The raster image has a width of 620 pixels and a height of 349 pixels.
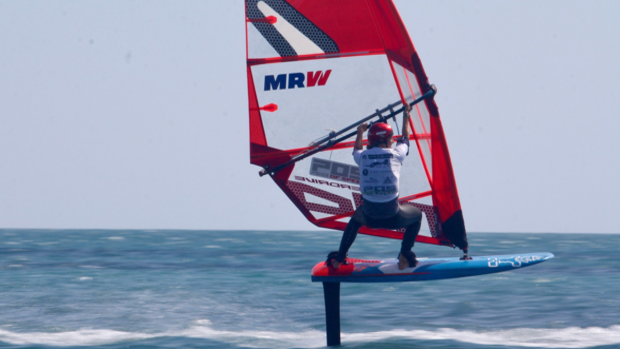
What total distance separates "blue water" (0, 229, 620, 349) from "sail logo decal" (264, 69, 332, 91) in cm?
320

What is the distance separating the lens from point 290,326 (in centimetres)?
1018

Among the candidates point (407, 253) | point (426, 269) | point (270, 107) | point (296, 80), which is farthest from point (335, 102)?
point (426, 269)

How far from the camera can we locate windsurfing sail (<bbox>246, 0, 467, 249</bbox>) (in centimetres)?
729

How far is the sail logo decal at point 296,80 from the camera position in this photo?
748cm

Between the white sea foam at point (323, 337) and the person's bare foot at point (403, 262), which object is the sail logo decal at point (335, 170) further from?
the white sea foam at point (323, 337)

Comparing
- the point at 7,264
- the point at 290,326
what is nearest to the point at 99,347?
the point at 290,326

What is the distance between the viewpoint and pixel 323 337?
9.30m

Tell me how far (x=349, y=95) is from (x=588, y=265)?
1372 cm

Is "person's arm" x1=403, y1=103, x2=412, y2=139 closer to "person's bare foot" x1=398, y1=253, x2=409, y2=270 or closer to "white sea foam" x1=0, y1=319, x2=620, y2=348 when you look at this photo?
"person's bare foot" x1=398, y1=253, x2=409, y2=270

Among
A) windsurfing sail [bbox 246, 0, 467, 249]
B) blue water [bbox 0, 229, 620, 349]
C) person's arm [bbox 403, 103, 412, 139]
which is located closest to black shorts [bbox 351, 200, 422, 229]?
person's arm [bbox 403, 103, 412, 139]

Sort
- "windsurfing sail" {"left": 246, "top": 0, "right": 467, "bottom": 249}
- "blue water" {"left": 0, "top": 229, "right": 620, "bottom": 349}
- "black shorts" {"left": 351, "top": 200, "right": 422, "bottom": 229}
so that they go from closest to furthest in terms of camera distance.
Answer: "black shorts" {"left": 351, "top": 200, "right": 422, "bottom": 229} → "windsurfing sail" {"left": 246, "top": 0, "right": 467, "bottom": 249} → "blue water" {"left": 0, "top": 229, "right": 620, "bottom": 349}

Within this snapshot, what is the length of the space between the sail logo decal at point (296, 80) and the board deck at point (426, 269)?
193 centimetres

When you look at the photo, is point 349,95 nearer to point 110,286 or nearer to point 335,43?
point 335,43

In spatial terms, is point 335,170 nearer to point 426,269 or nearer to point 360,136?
point 360,136
